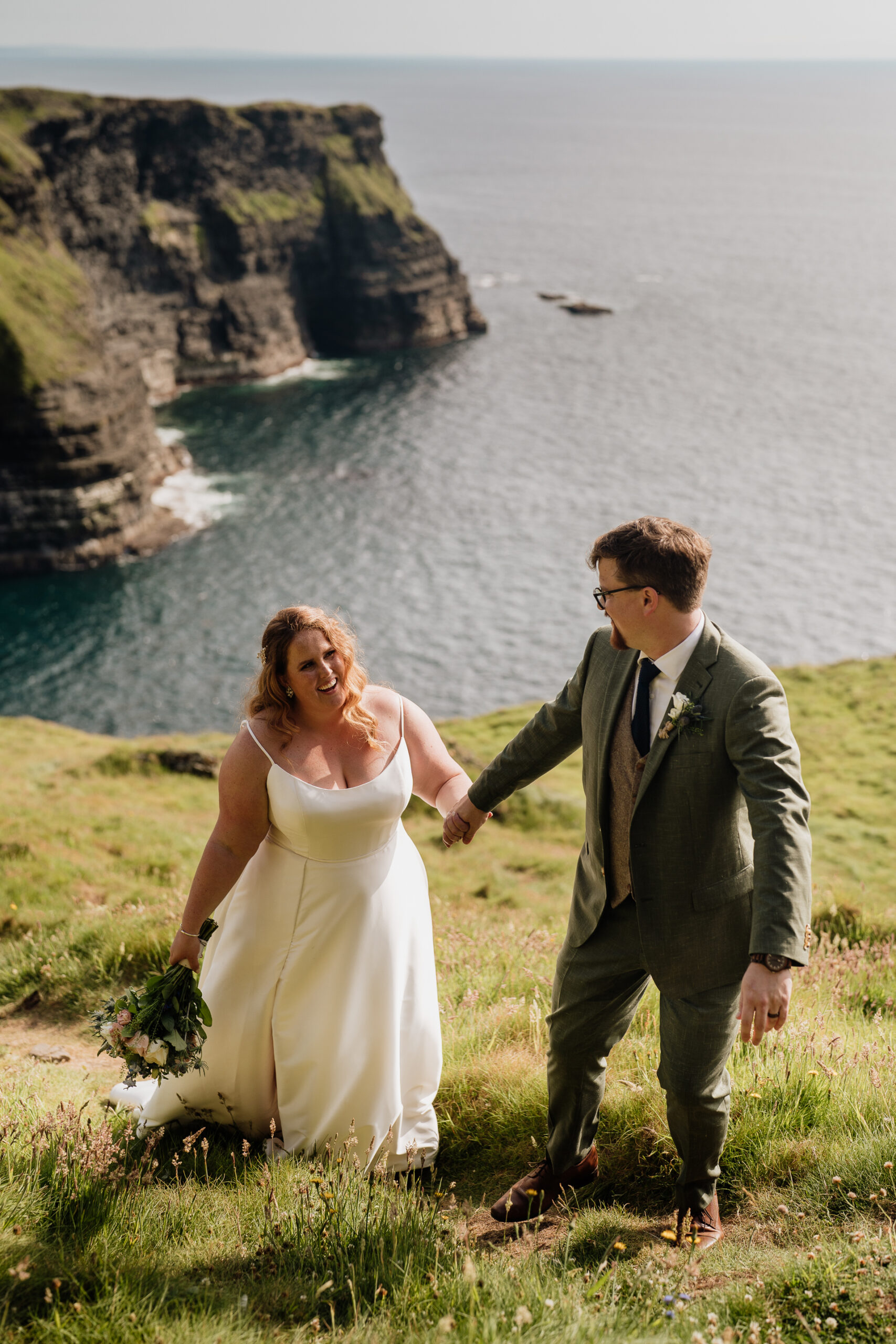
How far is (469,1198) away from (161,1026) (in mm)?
1806

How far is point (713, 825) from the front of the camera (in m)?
4.38

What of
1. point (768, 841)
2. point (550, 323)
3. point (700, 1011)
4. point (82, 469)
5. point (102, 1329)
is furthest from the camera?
point (550, 323)

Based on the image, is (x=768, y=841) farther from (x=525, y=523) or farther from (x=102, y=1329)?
(x=525, y=523)

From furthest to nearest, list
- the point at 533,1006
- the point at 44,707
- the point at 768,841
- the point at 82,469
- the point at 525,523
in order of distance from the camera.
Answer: the point at 525,523
the point at 82,469
the point at 44,707
the point at 533,1006
the point at 768,841

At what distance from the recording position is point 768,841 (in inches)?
157

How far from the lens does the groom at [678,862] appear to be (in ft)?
13.2

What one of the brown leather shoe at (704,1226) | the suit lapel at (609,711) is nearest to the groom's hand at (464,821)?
the suit lapel at (609,711)

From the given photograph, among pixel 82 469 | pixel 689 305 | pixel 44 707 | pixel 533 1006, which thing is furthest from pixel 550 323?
pixel 533 1006

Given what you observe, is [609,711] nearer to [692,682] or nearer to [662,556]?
[692,682]

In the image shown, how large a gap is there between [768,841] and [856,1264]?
1539mm

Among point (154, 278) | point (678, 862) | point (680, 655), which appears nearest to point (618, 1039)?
point (678, 862)

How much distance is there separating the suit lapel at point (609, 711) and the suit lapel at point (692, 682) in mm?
286

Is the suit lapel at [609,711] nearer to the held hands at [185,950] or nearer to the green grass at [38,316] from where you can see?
the held hands at [185,950]

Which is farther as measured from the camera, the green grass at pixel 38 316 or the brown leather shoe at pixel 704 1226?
the green grass at pixel 38 316
